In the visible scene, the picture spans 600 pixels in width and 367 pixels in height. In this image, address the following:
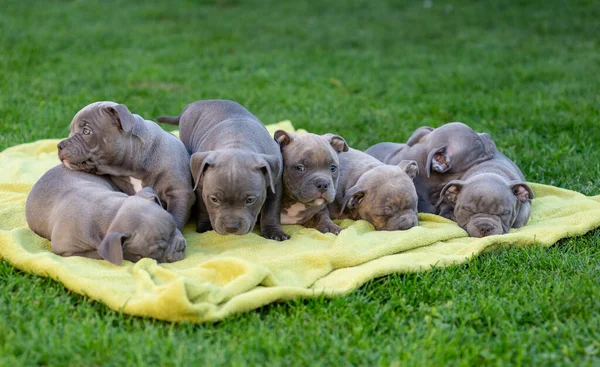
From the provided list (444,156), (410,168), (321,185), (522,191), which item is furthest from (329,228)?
(522,191)

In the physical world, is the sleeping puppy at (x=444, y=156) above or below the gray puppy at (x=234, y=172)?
below

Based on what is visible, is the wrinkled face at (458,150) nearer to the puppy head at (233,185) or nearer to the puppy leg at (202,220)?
the puppy head at (233,185)

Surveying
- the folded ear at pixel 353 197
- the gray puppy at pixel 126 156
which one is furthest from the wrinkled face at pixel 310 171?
the gray puppy at pixel 126 156

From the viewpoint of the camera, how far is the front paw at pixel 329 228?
246 inches

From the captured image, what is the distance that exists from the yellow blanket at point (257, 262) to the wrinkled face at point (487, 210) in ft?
0.40

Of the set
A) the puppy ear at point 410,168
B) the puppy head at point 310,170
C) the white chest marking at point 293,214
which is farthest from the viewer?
the puppy ear at point 410,168

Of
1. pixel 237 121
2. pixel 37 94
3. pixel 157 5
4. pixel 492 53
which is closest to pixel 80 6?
pixel 157 5

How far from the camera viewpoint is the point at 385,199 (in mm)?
6258

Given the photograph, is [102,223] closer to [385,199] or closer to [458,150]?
[385,199]

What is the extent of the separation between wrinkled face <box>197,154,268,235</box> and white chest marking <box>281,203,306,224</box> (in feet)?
2.50

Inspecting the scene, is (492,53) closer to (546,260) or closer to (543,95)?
(543,95)

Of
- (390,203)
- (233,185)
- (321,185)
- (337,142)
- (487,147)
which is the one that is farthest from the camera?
(487,147)

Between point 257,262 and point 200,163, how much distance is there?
908 mm

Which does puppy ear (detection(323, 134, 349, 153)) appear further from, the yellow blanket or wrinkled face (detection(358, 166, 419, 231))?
the yellow blanket
